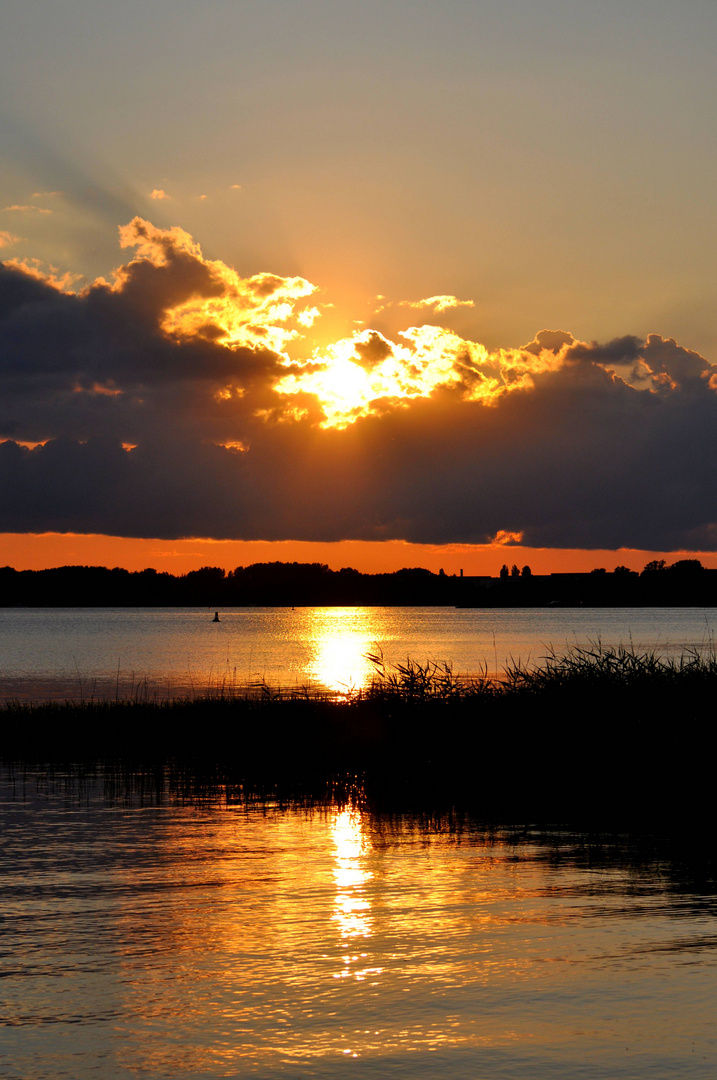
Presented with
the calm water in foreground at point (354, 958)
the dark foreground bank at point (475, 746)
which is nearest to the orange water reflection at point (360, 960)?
the calm water in foreground at point (354, 958)

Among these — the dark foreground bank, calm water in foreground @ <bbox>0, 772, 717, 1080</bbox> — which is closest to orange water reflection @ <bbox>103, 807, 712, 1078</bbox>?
calm water in foreground @ <bbox>0, 772, 717, 1080</bbox>

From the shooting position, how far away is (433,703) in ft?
99.5

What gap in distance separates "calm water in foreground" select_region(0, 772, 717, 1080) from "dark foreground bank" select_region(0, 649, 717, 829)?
4809mm

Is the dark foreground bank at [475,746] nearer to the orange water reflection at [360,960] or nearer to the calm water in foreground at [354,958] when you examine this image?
the calm water in foreground at [354,958]

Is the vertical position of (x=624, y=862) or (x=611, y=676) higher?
(x=611, y=676)

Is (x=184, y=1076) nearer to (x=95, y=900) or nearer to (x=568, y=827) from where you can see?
(x=95, y=900)

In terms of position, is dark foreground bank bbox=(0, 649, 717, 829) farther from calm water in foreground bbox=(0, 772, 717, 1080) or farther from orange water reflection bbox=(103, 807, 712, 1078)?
orange water reflection bbox=(103, 807, 712, 1078)

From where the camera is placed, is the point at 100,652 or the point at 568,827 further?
the point at 100,652

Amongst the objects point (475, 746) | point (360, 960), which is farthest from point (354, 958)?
point (475, 746)

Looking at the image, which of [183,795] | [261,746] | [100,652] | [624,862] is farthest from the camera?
[100,652]

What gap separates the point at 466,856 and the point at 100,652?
114 metres

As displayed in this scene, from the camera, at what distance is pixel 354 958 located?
13117 mm

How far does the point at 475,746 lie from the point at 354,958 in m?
15.6

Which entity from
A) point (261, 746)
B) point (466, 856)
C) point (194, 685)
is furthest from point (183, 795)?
point (194, 685)
